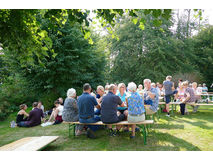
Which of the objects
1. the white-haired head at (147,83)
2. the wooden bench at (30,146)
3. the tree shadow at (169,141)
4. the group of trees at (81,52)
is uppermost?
the group of trees at (81,52)

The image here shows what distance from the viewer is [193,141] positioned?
448 cm

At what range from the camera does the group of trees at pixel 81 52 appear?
4.17 meters

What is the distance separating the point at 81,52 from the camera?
1097 centimetres

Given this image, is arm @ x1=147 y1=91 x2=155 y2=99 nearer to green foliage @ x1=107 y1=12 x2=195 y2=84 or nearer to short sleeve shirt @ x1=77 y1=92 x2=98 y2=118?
short sleeve shirt @ x1=77 y1=92 x2=98 y2=118

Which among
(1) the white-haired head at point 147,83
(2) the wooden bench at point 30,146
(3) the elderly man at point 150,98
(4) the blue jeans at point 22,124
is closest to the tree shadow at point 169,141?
(3) the elderly man at point 150,98

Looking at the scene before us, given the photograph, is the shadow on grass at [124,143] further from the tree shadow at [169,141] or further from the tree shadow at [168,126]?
the tree shadow at [168,126]

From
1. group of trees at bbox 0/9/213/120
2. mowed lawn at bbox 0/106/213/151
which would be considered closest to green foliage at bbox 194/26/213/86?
group of trees at bbox 0/9/213/120

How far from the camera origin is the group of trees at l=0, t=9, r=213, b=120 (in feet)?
13.7

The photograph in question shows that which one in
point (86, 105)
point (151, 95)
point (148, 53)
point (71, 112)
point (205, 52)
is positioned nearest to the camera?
point (86, 105)

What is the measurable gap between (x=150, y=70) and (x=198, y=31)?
1196 cm

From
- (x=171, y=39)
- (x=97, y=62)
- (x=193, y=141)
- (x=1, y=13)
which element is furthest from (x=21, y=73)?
(x=171, y=39)

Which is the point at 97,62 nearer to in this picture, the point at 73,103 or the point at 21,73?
the point at 21,73

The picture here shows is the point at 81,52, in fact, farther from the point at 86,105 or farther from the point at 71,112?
the point at 86,105

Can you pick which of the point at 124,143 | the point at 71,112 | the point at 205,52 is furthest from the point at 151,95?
the point at 205,52
